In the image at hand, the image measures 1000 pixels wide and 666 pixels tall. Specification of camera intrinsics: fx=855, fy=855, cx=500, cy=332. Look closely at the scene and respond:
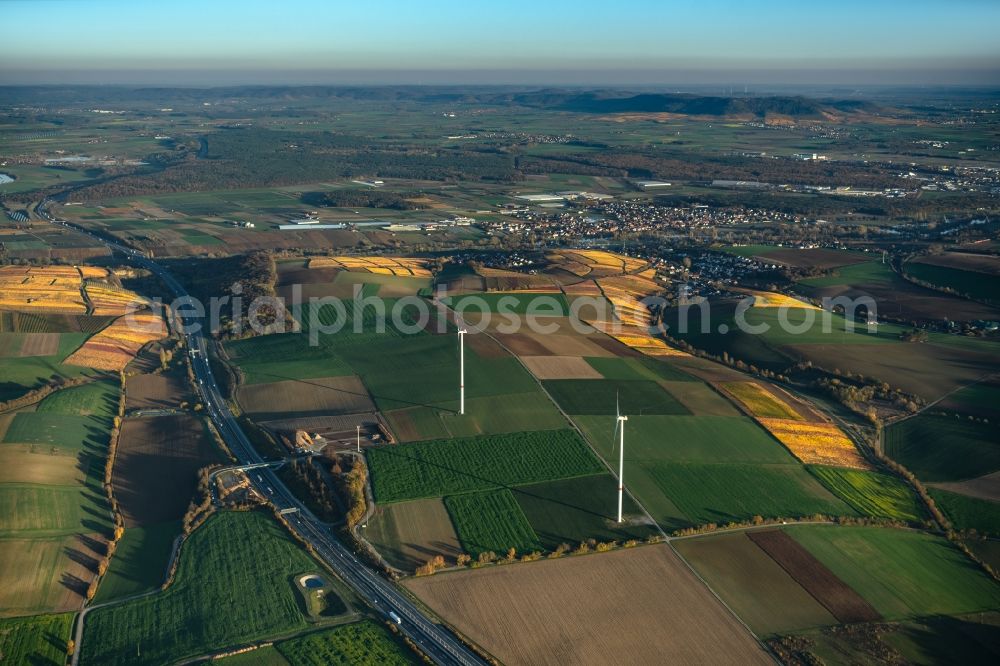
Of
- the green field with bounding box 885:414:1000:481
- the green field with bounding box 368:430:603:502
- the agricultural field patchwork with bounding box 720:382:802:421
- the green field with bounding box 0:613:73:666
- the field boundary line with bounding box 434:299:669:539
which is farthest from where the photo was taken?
→ the agricultural field patchwork with bounding box 720:382:802:421

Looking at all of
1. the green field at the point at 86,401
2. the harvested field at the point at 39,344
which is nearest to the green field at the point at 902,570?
the green field at the point at 86,401

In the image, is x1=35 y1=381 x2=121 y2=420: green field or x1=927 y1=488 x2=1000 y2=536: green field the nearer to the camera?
x1=927 y1=488 x2=1000 y2=536: green field

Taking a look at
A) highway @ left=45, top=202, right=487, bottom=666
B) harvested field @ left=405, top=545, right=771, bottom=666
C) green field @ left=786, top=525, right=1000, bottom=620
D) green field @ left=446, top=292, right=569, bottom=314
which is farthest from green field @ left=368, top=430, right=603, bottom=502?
green field @ left=446, top=292, right=569, bottom=314

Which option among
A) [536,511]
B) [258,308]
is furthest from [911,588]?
[258,308]

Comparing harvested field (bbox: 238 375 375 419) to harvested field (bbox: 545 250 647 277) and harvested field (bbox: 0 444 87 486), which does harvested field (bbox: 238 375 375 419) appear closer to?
harvested field (bbox: 0 444 87 486)

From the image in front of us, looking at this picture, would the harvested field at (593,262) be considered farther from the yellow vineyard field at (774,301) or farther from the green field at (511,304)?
the yellow vineyard field at (774,301)

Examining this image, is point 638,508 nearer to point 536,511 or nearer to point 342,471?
point 536,511

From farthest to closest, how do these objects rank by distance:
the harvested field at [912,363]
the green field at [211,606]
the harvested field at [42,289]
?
the harvested field at [42,289] → the harvested field at [912,363] → the green field at [211,606]
